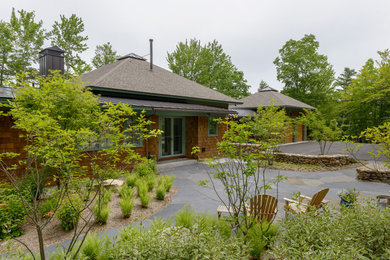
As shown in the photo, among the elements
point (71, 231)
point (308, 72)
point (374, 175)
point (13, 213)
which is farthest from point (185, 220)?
point (308, 72)

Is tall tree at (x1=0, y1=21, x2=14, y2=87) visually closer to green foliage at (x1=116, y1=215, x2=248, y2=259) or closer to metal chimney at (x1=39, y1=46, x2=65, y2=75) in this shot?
metal chimney at (x1=39, y1=46, x2=65, y2=75)

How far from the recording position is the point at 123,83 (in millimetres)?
9898

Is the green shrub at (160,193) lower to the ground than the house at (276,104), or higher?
lower

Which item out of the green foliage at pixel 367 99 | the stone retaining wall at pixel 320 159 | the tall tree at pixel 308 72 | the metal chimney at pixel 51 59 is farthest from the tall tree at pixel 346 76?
the metal chimney at pixel 51 59

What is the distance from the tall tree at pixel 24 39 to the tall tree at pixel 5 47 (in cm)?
32

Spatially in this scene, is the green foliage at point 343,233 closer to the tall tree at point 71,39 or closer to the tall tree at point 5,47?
the tall tree at point 71,39

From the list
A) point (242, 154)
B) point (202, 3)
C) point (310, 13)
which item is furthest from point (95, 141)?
point (310, 13)

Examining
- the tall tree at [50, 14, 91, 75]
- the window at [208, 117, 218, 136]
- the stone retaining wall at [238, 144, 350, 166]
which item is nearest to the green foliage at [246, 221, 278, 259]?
the stone retaining wall at [238, 144, 350, 166]

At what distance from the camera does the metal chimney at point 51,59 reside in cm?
945

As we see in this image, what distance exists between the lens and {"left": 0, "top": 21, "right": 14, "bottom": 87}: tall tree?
19656 millimetres

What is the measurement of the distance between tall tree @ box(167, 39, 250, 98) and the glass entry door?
56.8 feet

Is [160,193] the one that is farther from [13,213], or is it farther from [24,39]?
[24,39]

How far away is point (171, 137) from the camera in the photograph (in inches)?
444

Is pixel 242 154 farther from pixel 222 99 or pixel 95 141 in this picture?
pixel 222 99
